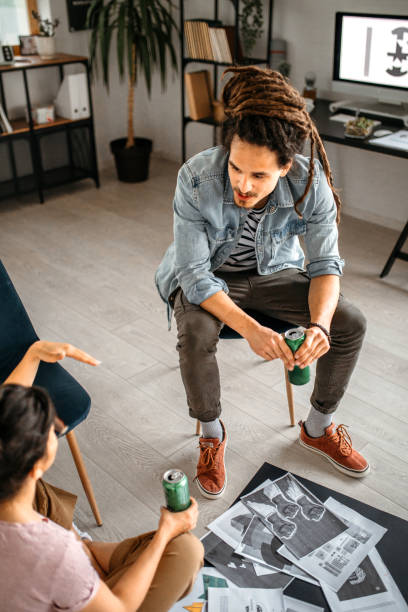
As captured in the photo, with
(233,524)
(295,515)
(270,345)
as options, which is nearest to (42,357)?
(270,345)

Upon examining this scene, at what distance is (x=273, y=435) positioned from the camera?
6.23 ft

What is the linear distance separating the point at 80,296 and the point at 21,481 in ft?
6.27

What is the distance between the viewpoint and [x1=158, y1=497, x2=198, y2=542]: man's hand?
3.56 feet

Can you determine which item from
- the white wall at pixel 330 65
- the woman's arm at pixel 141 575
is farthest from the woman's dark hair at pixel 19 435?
the white wall at pixel 330 65

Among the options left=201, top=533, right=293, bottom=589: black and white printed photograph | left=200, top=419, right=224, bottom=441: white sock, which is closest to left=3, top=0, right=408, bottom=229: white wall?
left=200, top=419, right=224, bottom=441: white sock

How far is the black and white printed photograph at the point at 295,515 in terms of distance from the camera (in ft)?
4.99

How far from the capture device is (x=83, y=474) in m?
1.51

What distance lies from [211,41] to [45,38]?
1.02m

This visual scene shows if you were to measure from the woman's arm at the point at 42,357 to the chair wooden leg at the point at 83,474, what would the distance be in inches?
10.2

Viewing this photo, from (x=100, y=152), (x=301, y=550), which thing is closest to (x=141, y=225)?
(x=100, y=152)

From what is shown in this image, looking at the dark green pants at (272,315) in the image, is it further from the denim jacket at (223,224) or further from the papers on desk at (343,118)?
the papers on desk at (343,118)

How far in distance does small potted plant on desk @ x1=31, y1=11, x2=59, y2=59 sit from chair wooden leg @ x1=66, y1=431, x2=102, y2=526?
290 cm

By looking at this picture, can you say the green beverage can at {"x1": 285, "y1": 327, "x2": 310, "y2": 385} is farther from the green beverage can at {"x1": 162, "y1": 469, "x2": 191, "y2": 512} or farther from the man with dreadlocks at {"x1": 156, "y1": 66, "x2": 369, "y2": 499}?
the green beverage can at {"x1": 162, "y1": 469, "x2": 191, "y2": 512}

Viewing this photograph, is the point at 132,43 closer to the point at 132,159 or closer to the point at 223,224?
the point at 132,159
